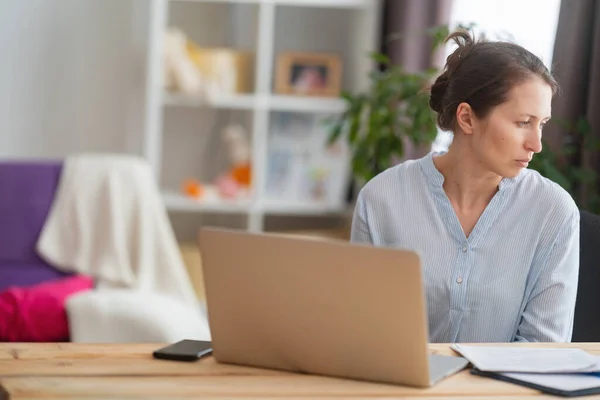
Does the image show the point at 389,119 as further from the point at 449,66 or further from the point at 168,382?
the point at 168,382

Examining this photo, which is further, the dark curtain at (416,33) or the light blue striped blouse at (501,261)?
the dark curtain at (416,33)

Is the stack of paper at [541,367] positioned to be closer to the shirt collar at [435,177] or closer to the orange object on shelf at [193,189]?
the shirt collar at [435,177]

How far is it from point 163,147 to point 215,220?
43 cm

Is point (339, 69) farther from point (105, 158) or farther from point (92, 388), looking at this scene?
point (92, 388)

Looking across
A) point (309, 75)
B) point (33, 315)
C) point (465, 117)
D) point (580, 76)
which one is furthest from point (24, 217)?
point (465, 117)

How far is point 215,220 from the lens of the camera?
16.4 feet

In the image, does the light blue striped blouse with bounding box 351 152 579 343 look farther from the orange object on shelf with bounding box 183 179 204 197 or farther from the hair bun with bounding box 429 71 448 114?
the orange object on shelf with bounding box 183 179 204 197

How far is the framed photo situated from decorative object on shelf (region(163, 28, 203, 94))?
0.36 metres

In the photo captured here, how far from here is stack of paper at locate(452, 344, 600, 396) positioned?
143 centimetres

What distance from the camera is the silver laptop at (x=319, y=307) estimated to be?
136cm

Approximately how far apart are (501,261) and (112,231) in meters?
1.81

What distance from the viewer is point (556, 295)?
6.30 ft

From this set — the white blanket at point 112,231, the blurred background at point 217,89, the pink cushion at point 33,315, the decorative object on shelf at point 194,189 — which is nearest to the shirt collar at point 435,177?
the pink cushion at point 33,315

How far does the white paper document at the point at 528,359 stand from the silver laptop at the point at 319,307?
0.05 m
